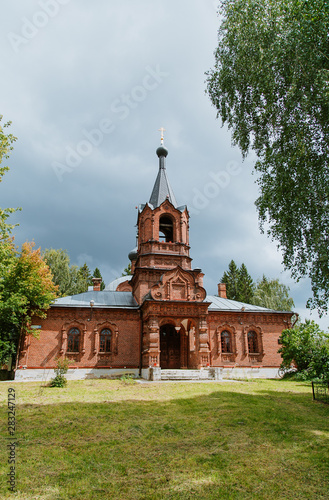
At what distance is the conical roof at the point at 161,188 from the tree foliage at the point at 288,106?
13368 millimetres

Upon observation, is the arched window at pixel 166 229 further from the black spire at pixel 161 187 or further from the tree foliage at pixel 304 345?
the tree foliage at pixel 304 345

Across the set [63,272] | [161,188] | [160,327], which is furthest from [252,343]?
[63,272]

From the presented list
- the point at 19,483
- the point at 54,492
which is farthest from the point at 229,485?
the point at 19,483

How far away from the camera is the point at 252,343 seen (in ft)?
76.6

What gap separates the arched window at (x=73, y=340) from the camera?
20.8 meters

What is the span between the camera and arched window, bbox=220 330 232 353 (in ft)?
75.3

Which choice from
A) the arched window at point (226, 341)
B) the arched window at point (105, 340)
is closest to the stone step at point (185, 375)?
the arched window at point (226, 341)

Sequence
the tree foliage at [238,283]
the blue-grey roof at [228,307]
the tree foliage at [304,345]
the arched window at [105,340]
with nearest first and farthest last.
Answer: the tree foliage at [304,345]
the arched window at [105,340]
the blue-grey roof at [228,307]
the tree foliage at [238,283]

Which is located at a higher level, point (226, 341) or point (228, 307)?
point (228, 307)

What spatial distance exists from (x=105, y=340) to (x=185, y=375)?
20.5 ft

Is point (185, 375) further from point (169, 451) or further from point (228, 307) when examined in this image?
point (169, 451)

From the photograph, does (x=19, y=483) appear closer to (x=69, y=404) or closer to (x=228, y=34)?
(x=69, y=404)

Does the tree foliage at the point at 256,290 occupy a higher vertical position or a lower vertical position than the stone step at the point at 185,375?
higher

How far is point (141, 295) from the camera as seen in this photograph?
71.7ft
